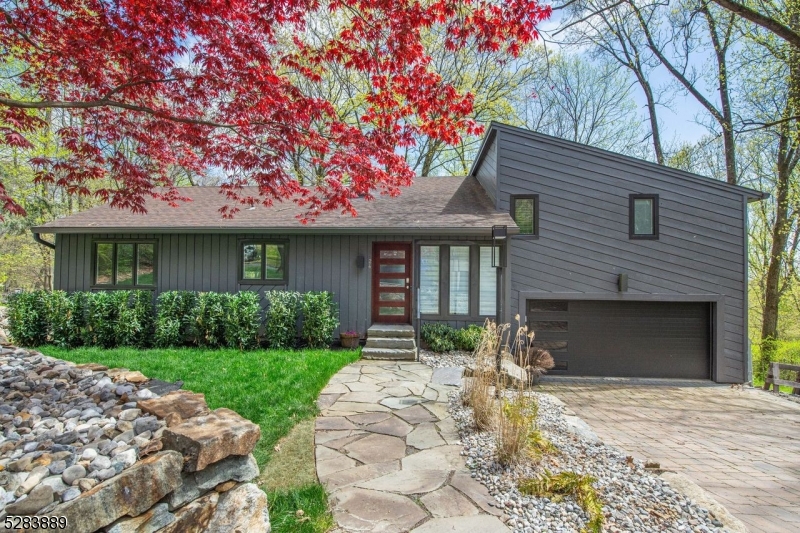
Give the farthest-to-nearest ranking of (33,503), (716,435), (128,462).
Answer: (716,435), (128,462), (33,503)

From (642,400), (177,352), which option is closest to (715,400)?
(642,400)

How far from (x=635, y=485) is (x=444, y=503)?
1346 millimetres

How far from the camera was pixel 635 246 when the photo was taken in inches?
315

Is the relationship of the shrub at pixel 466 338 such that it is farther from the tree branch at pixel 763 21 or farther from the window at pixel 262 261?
the tree branch at pixel 763 21

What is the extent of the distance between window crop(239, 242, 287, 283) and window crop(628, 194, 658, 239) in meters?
7.13

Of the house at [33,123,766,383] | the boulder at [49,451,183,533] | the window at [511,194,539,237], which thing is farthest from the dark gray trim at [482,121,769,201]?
the boulder at [49,451,183,533]

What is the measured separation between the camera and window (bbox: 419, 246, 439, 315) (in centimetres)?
812

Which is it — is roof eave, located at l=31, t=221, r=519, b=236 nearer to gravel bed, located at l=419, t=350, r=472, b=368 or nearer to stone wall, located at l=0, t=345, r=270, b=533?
gravel bed, located at l=419, t=350, r=472, b=368

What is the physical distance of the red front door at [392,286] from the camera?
8.18m

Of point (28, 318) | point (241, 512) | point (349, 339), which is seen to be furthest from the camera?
point (349, 339)

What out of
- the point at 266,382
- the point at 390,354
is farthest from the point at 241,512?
the point at 390,354

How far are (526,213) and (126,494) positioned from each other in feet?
25.9

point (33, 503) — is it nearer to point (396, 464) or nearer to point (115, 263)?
point (396, 464)

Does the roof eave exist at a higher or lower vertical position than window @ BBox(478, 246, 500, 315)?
higher
